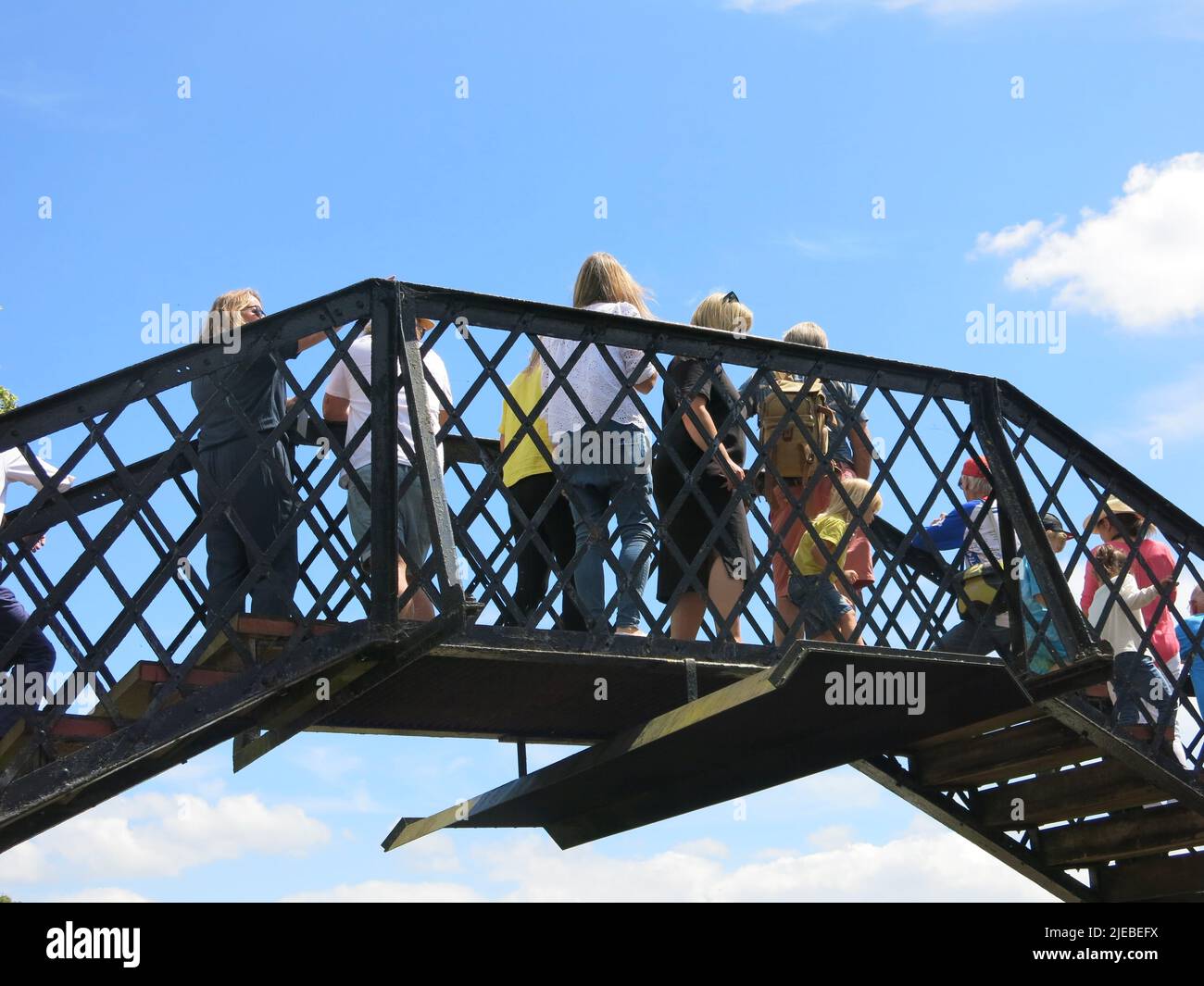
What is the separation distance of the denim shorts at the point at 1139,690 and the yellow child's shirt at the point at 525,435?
416 centimetres

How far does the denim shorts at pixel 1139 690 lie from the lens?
34.3 feet

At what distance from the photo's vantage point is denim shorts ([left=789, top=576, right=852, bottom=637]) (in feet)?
31.8

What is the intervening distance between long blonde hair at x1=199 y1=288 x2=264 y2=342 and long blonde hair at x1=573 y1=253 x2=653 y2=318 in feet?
6.56

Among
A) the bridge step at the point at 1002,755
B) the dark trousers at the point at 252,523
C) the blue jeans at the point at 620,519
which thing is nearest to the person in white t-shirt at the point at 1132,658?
the bridge step at the point at 1002,755

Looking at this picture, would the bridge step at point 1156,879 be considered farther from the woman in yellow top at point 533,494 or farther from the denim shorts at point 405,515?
the denim shorts at point 405,515

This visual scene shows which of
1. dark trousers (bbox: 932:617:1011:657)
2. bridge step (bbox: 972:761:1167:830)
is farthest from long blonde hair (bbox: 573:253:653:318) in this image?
bridge step (bbox: 972:761:1167:830)

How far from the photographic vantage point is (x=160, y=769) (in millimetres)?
8258

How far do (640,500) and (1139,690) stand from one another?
3907mm

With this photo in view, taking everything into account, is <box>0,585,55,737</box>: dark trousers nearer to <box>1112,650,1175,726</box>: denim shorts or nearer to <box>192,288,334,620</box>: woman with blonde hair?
→ <box>192,288,334,620</box>: woman with blonde hair

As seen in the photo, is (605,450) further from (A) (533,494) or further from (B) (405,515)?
(B) (405,515)

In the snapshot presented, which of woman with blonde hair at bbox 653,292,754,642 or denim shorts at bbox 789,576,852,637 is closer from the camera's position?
woman with blonde hair at bbox 653,292,754,642
